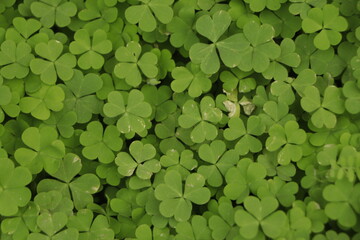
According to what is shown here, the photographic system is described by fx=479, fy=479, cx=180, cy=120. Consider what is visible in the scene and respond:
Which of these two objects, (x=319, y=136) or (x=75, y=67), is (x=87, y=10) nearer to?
(x=75, y=67)

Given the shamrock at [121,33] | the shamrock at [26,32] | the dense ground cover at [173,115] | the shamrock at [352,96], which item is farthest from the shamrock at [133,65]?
the shamrock at [352,96]

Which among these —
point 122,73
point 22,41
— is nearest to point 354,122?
point 122,73

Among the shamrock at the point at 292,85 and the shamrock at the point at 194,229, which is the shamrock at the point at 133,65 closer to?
the shamrock at the point at 292,85

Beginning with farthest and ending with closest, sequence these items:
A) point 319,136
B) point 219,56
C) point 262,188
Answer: point 219,56, point 319,136, point 262,188

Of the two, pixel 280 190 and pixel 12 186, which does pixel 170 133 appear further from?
pixel 12 186

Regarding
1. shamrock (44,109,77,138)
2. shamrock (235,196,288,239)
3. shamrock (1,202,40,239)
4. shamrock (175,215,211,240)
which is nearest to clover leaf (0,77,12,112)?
shamrock (44,109,77,138)

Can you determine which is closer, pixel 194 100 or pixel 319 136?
pixel 319 136
